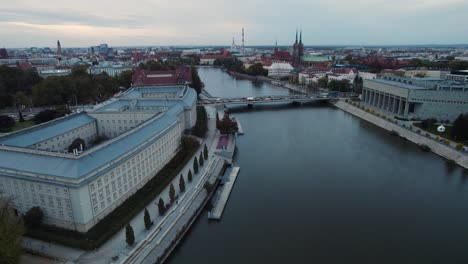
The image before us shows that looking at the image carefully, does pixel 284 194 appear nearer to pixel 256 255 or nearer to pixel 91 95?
pixel 256 255

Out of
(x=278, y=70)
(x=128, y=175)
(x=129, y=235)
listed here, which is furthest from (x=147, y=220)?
A: (x=278, y=70)

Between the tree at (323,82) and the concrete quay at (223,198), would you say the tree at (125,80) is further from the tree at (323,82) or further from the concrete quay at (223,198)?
the concrete quay at (223,198)

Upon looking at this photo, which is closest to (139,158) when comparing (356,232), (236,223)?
(236,223)

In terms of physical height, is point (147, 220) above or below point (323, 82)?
below

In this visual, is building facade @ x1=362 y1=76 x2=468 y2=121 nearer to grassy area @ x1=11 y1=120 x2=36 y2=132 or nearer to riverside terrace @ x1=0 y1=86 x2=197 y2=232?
riverside terrace @ x1=0 y1=86 x2=197 y2=232

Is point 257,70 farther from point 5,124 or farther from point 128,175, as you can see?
point 128,175

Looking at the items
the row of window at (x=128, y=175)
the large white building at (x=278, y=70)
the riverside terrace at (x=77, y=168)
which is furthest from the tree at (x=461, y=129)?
the large white building at (x=278, y=70)

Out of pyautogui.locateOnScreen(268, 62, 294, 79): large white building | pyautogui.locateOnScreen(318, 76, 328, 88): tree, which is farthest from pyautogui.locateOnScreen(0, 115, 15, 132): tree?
pyautogui.locateOnScreen(268, 62, 294, 79): large white building
